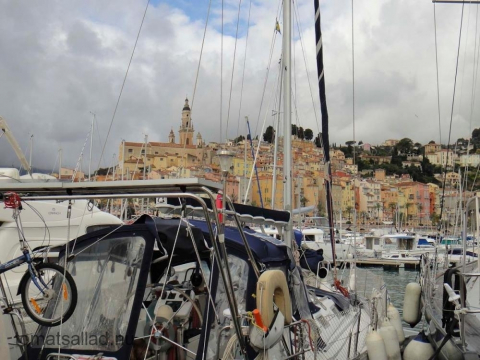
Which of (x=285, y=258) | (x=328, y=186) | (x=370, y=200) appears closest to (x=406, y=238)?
(x=328, y=186)

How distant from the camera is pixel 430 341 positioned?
296 inches

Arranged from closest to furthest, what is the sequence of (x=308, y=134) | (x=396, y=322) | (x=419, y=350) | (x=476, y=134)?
(x=419, y=350) → (x=396, y=322) → (x=476, y=134) → (x=308, y=134)

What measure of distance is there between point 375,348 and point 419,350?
0.77 meters

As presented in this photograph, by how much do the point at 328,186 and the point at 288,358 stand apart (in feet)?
18.3

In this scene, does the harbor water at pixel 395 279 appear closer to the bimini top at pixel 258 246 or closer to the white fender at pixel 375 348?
the white fender at pixel 375 348

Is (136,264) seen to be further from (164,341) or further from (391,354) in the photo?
(391,354)

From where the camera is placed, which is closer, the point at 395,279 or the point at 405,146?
the point at 395,279

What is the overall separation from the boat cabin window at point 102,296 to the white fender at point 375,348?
13.0 feet

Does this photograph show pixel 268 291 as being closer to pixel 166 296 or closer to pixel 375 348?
pixel 166 296

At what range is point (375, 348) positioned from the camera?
712cm

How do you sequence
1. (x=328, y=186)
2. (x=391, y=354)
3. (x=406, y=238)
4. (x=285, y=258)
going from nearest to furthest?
(x=285, y=258) < (x=391, y=354) < (x=328, y=186) < (x=406, y=238)

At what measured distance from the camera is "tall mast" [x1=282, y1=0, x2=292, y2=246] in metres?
8.66

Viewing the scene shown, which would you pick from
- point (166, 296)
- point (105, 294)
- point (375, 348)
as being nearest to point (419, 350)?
point (375, 348)

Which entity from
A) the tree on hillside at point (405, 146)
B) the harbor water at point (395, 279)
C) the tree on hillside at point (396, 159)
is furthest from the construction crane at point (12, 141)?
the tree on hillside at point (405, 146)
